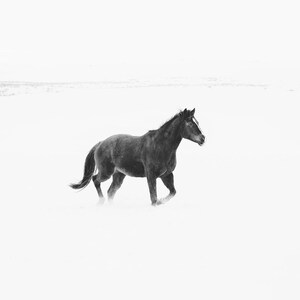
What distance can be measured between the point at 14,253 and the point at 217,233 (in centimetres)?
268

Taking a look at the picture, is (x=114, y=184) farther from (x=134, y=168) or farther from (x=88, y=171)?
(x=134, y=168)

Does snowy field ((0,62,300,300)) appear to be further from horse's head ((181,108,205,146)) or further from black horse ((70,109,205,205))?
horse's head ((181,108,205,146))

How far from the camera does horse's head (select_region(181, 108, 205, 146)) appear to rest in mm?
8422

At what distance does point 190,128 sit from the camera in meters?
8.47

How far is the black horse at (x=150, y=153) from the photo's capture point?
8562mm

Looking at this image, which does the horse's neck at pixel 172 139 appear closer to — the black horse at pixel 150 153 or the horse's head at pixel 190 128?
the black horse at pixel 150 153

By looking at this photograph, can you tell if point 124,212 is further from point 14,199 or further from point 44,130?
point 44,130

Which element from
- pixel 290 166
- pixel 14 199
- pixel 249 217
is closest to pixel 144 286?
pixel 249 217

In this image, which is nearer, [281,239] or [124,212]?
[281,239]

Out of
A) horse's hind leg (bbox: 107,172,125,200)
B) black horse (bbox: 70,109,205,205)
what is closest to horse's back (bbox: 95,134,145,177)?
black horse (bbox: 70,109,205,205)

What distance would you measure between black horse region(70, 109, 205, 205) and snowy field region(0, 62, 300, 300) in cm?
52

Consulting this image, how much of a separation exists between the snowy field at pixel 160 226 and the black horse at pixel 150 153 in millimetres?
523

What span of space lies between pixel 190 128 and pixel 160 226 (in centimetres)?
181

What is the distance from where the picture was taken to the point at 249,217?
26.6 feet
